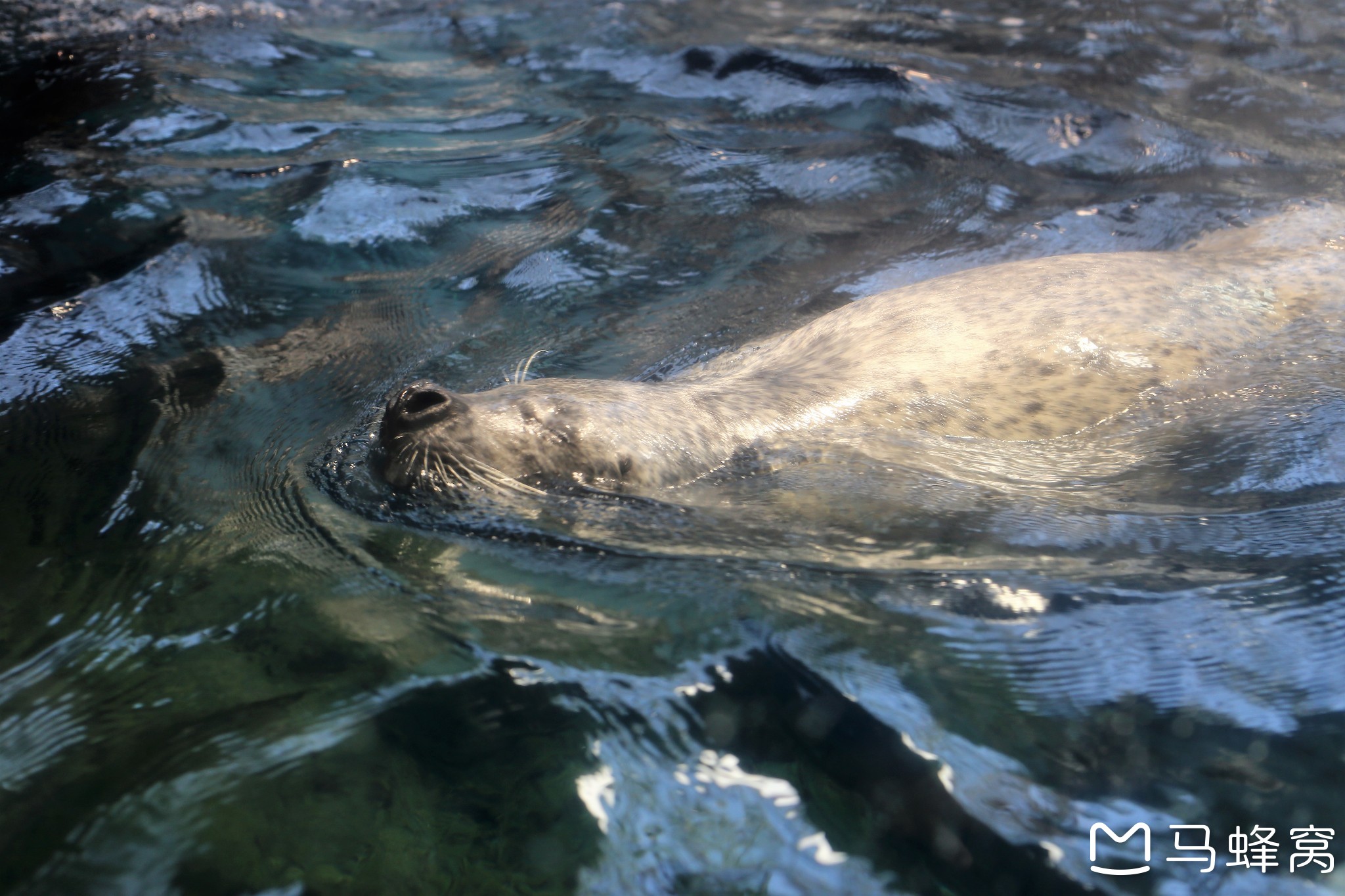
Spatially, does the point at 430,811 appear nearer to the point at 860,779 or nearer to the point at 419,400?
the point at 860,779

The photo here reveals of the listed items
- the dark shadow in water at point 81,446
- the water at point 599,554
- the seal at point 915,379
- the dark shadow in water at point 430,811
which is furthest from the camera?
the seal at point 915,379

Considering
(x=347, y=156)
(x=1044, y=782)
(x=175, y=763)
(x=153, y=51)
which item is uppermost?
(x=153, y=51)

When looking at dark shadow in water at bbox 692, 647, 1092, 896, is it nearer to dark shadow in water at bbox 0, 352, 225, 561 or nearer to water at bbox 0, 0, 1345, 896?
water at bbox 0, 0, 1345, 896

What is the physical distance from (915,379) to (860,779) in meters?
1.85

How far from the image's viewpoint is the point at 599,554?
2.67m

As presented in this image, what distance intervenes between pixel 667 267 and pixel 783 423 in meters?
1.63

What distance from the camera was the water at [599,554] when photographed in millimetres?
1821

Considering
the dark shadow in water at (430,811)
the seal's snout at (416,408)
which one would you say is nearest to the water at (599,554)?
the dark shadow in water at (430,811)

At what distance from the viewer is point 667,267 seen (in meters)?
4.80

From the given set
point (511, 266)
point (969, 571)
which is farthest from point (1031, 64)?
point (969, 571)

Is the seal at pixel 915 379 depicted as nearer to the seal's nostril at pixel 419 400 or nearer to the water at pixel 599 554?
the seal's nostril at pixel 419 400

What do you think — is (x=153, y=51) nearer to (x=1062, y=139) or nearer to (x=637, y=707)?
(x=1062, y=139)

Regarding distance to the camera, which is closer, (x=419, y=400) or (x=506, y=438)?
(x=419, y=400)

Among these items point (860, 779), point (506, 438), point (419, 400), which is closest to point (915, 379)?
point (506, 438)
